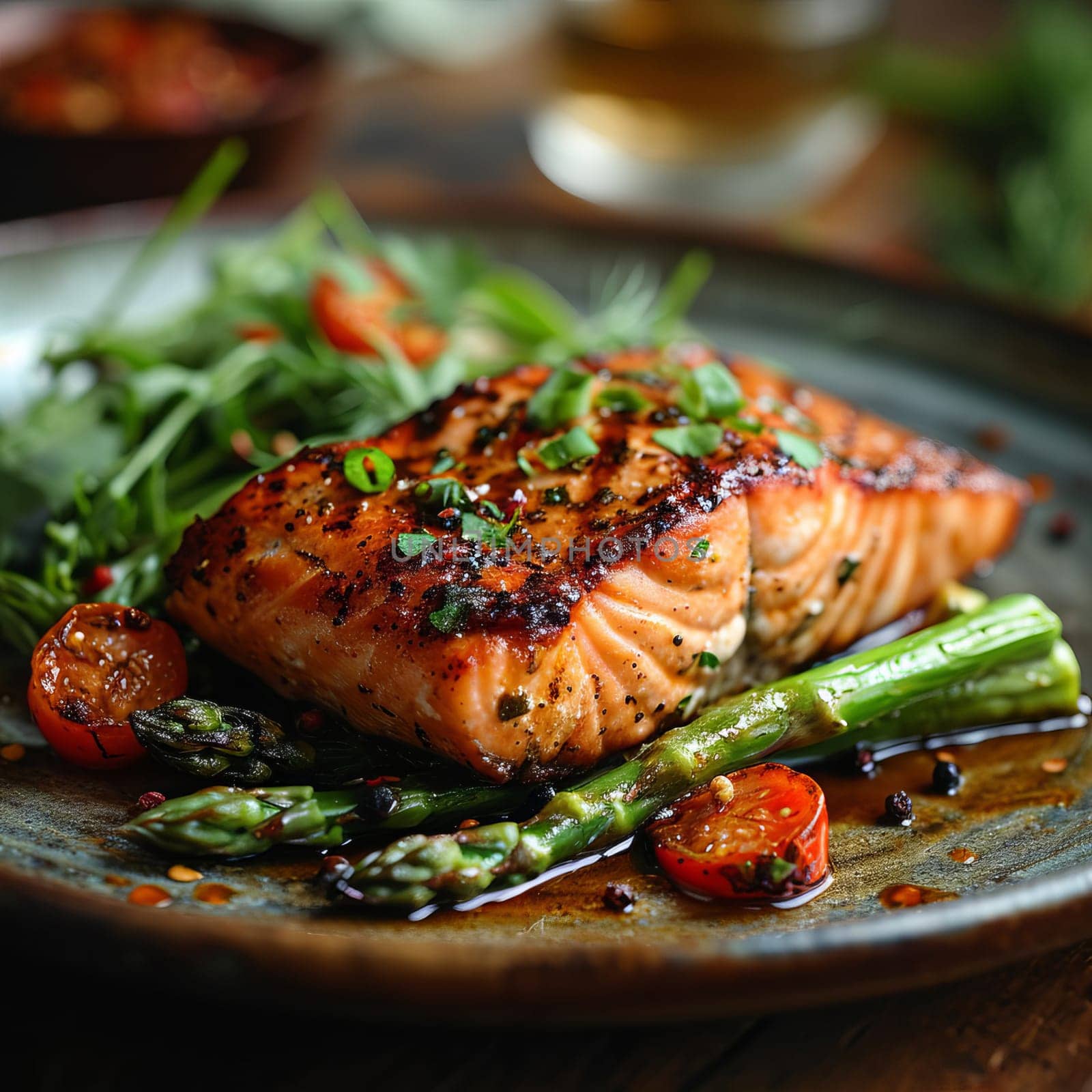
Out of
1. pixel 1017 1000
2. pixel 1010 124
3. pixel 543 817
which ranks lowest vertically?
pixel 1017 1000

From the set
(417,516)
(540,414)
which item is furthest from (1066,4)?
(417,516)

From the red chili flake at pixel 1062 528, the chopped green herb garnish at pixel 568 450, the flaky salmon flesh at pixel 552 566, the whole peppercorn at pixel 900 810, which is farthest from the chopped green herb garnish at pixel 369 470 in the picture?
the red chili flake at pixel 1062 528

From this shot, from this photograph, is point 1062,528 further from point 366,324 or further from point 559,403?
point 366,324

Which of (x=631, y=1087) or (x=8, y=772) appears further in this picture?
(x=8, y=772)

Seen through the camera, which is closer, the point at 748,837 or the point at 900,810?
the point at 748,837

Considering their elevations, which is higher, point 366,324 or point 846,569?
point 366,324

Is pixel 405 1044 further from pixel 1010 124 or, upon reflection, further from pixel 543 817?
pixel 1010 124

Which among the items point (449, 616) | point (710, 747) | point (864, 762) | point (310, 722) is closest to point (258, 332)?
point (310, 722)
